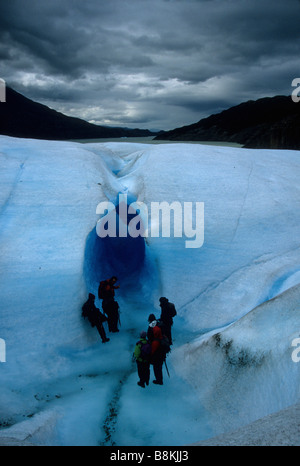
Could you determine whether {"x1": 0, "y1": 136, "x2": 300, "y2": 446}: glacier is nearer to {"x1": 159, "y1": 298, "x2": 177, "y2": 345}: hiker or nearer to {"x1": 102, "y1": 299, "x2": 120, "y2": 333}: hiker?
{"x1": 102, "y1": 299, "x2": 120, "y2": 333}: hiker

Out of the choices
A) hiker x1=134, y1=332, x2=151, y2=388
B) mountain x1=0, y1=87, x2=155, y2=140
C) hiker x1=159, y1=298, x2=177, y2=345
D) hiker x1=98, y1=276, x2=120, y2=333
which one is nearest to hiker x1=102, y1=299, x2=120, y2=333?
hiker x1=98, y1=276, x2=120, y2=333

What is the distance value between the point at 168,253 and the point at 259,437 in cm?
549

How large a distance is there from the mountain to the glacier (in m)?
97.7

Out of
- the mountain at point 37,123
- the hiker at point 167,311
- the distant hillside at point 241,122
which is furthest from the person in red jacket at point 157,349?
the mountain at point 37,123

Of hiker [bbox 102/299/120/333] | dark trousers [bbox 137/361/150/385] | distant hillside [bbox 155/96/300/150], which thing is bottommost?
dark trousers [bbox 137/361/150/385]

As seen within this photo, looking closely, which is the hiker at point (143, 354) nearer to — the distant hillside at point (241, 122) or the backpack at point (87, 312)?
the backpack at point (87, 312)

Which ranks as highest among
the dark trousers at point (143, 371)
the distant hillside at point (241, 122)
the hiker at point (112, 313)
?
the distant hillside at point (241, 122)

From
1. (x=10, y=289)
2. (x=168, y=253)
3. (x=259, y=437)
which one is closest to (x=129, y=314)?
(x=168, y=253)

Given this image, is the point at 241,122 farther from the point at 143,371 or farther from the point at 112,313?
the point at 143,371

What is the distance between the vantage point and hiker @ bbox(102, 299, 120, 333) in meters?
6.45

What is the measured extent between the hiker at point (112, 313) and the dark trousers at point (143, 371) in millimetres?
1779

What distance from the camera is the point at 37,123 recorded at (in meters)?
104

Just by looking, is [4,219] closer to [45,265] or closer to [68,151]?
[45,265]

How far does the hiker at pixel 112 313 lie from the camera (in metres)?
6.45
